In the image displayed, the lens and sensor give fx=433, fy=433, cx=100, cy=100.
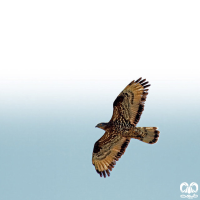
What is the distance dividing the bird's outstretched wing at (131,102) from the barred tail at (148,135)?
0.33m

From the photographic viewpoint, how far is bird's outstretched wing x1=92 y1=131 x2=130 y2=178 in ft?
43.2

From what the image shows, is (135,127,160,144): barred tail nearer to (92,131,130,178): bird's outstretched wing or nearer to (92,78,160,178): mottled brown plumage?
(92,78,160,178): mottled brown plumage

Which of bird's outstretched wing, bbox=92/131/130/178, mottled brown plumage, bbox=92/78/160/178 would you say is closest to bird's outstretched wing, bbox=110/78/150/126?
mottled brown plumage, bbox=92/78/160/178

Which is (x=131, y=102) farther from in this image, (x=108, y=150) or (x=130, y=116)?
A: (x=108, y=150)

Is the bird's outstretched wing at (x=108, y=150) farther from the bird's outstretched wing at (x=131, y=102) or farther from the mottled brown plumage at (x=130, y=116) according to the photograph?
the bird's outstretched wing at (x=131, y=102)

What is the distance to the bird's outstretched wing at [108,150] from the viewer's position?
13.2 metres

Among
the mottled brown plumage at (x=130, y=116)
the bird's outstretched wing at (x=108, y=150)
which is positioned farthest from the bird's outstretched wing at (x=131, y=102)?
the bird's outstretched wing at (x=108, y=150)

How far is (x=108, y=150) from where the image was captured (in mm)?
13242

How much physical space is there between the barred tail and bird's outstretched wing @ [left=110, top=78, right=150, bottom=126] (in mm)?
330

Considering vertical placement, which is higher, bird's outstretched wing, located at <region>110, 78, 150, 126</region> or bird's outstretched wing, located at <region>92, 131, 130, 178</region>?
bird's outstretched wing, located at <region>110, 78, 150, 126</region>

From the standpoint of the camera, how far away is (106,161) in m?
13.2

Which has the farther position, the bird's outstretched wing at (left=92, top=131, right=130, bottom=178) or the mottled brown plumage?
the bird's outstretched wing at (left=92, top=131, right=130, bottom=178)
